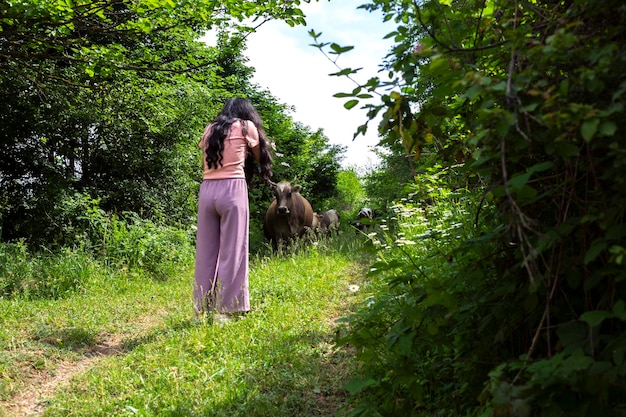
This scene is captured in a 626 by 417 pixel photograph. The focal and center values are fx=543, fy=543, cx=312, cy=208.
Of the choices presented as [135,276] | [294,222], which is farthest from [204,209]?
[294,222]

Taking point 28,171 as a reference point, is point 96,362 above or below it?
below

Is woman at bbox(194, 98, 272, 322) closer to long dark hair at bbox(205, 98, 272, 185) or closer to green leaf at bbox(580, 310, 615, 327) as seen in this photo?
long dark hair at bbox(205, 98, 272, 185)

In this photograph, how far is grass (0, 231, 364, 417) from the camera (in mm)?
3723

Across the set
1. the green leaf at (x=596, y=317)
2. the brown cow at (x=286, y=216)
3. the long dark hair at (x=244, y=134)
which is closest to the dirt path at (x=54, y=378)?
the long dark hair at (x=244, y=134)

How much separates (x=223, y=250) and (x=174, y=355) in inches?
61.1

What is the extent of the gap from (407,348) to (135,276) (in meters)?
7.64

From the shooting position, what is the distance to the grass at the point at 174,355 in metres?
3.72

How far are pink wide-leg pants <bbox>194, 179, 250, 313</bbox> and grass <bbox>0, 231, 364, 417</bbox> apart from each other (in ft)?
0.97

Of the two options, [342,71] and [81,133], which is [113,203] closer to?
[81,133]

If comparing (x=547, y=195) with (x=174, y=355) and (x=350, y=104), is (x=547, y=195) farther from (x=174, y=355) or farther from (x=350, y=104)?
(x=174, y=355)

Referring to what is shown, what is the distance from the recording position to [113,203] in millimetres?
11969

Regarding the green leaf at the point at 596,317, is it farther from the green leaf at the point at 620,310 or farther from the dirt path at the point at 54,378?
the dirt path at the point at 54,378

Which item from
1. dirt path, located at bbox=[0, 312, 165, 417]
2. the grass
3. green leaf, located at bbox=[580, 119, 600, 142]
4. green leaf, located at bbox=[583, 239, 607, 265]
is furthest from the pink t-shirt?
green leaf, located at bbox=[580, 119, 600, 142]

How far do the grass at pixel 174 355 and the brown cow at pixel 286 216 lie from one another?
4.03m
